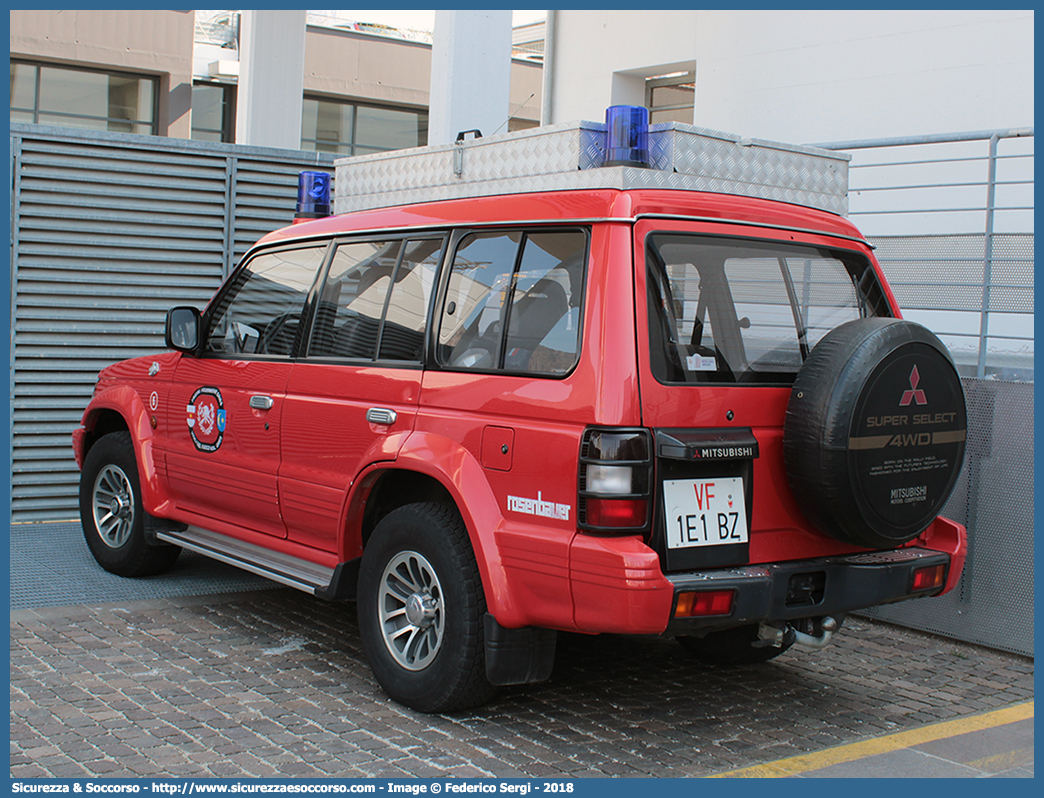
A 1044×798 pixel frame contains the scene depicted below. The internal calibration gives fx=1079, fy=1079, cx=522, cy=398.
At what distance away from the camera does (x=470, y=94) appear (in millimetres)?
7934

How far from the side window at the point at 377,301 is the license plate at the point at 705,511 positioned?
1376 millimetres

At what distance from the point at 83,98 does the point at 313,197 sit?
56.2 ft

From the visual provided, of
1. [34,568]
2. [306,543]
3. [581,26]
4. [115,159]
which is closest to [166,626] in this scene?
[306,543]

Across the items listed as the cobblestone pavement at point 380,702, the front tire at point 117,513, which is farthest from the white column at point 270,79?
the cobblestone pavement at point 380,702

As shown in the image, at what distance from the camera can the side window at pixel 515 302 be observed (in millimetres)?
4031

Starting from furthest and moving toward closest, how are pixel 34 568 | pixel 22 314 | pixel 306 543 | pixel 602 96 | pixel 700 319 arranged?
pixel 602 96 < pixel 22 314 < pixel 34 568 < pixel 306 543 < pixel 700 319

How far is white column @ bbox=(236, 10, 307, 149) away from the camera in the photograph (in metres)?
11.1

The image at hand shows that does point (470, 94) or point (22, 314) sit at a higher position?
point (470, 94)

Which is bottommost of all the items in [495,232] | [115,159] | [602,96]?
[495,232]

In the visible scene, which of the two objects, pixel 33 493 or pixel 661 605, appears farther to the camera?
pixel 33 493

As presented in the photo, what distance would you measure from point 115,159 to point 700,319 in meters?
5.49

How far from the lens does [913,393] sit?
4.05 metres

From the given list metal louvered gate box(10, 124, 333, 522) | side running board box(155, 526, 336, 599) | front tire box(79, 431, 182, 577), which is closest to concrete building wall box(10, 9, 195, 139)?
metal louvered gate box(10, 124, 333, 522)

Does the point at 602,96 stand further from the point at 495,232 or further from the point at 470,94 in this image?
the point at 495,232
